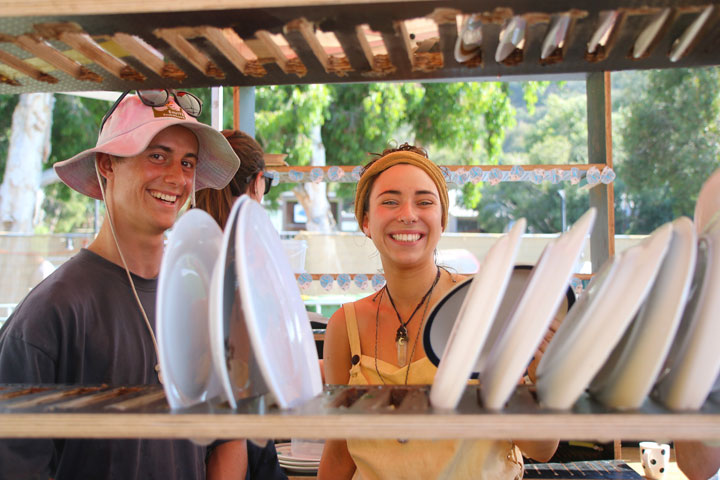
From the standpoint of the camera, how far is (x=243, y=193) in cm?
228

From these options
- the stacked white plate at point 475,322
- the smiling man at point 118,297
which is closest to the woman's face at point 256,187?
the smiling man at point 118,297

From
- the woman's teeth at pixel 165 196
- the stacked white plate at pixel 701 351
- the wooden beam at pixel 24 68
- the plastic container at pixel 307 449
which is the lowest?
the plastic container at pixel 307 449

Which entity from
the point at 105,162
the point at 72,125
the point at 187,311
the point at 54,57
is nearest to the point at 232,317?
the point at 187,311

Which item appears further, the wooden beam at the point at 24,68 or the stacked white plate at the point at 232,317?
the wooden beam at the point at 24,68

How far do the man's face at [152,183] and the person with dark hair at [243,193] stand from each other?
606 millimetres

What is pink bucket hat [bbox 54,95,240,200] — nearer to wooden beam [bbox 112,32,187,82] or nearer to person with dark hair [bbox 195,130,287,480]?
wooden beam [bbox 112,32,187,82]

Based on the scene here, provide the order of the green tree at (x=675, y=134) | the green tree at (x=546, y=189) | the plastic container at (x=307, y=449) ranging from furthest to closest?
the green tree at (x=546, y=189) < the green tree at (x=675, y=134) < the plastic container at (x=307, y=449)

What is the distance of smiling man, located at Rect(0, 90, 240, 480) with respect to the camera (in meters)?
1.26

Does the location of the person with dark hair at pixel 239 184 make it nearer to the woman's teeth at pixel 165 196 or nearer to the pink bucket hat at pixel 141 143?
the pink bucket hat at pixel 141 143

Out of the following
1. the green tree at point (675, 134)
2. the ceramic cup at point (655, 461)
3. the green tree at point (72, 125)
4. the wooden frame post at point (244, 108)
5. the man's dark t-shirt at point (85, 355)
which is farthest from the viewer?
the green tree at point (675, 134)

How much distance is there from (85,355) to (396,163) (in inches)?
37.8

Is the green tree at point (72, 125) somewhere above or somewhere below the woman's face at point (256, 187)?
above

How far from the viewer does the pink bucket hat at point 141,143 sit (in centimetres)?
139

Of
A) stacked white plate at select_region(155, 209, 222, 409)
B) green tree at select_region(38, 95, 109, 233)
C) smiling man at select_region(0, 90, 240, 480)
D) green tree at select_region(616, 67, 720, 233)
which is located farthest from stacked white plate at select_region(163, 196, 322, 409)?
green tree at select_region(616, 67, 720, 233)
